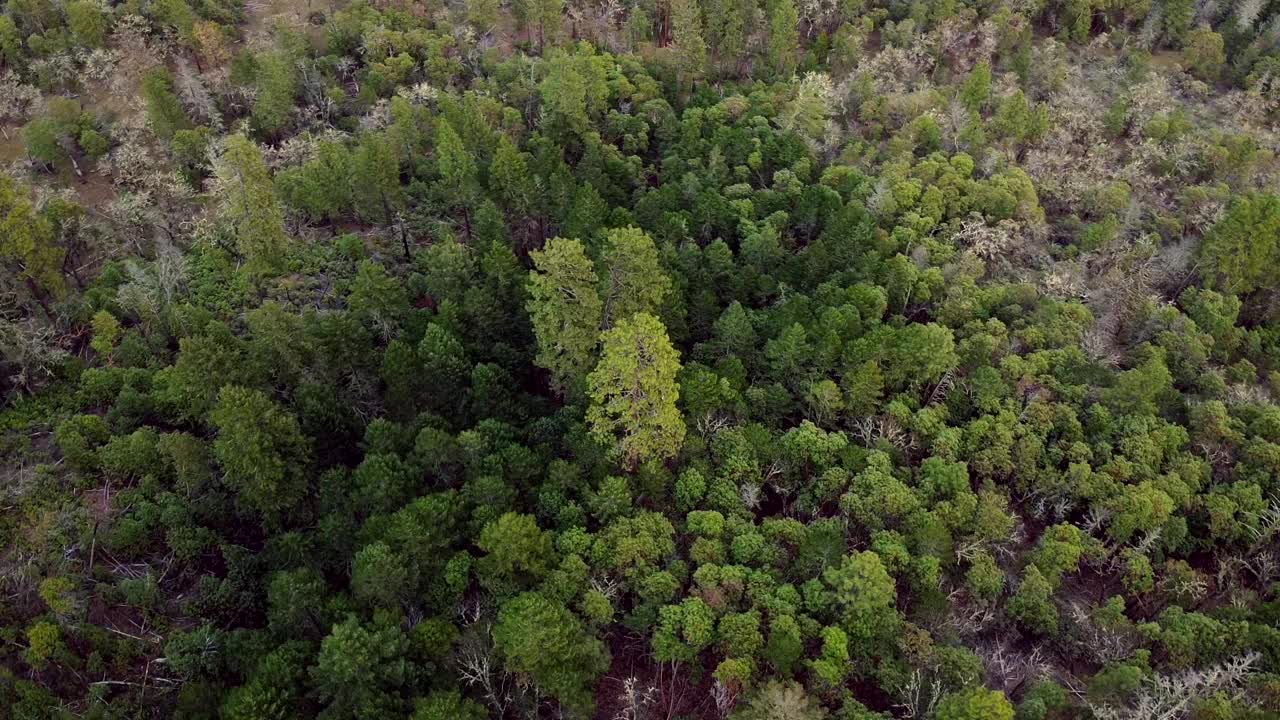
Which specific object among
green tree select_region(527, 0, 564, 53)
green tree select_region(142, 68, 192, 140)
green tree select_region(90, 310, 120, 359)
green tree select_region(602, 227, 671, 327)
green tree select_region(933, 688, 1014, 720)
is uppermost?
green tree select_region(527, 0, 564, 53)

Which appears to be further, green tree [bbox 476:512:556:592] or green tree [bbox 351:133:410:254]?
green tree [bbox 351:133:410:254]

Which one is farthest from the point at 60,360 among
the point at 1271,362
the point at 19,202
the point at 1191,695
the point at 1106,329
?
the point at 1271,362

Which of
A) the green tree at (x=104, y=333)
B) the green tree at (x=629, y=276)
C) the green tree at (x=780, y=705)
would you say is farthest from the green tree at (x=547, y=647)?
the green tree at (x=104, y=333)

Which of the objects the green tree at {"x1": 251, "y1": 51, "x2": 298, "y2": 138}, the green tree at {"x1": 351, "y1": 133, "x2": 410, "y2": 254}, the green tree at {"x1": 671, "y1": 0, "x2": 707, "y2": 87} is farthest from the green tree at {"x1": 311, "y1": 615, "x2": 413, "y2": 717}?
the green tree at {"x1": 671, "y1": 0, "x2": 707, "y2": 87}

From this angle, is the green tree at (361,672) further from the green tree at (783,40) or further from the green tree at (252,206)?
the green tree at (783,40)

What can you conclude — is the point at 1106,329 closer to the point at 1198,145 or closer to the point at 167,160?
the point at 1198,145

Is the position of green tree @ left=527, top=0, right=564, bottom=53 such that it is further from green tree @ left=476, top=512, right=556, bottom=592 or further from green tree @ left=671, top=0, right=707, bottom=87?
green tree @ left=476, top=512, right=556, bottom=592
